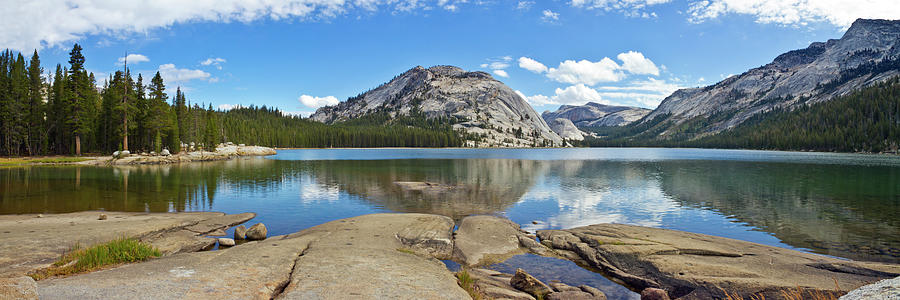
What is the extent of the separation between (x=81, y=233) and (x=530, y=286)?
22710mm

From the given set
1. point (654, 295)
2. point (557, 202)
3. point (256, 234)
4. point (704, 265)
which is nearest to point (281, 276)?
point (256, 234)

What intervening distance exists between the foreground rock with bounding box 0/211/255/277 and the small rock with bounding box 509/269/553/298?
16.5 meters

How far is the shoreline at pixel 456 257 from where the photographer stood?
12500mm

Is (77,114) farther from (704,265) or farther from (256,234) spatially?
(704,265)

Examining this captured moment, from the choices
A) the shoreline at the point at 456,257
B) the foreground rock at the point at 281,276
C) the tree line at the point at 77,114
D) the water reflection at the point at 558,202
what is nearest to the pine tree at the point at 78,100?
the tree line at the point at 77,114

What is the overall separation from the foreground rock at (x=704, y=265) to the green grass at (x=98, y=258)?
741 inches

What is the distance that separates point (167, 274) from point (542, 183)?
4847 cm

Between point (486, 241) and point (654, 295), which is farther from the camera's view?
point (486, 241)

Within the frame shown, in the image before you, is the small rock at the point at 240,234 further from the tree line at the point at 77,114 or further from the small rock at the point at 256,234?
the tree line at the point at 77,114

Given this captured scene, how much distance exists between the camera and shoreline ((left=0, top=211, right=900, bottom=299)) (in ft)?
41.0

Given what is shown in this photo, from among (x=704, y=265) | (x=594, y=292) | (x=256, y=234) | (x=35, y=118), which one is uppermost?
(x=35, y=118)

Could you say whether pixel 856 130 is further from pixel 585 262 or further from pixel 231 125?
pixel 231 125

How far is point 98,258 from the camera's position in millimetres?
13523

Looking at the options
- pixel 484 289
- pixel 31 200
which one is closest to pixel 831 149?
pixel 484 289
